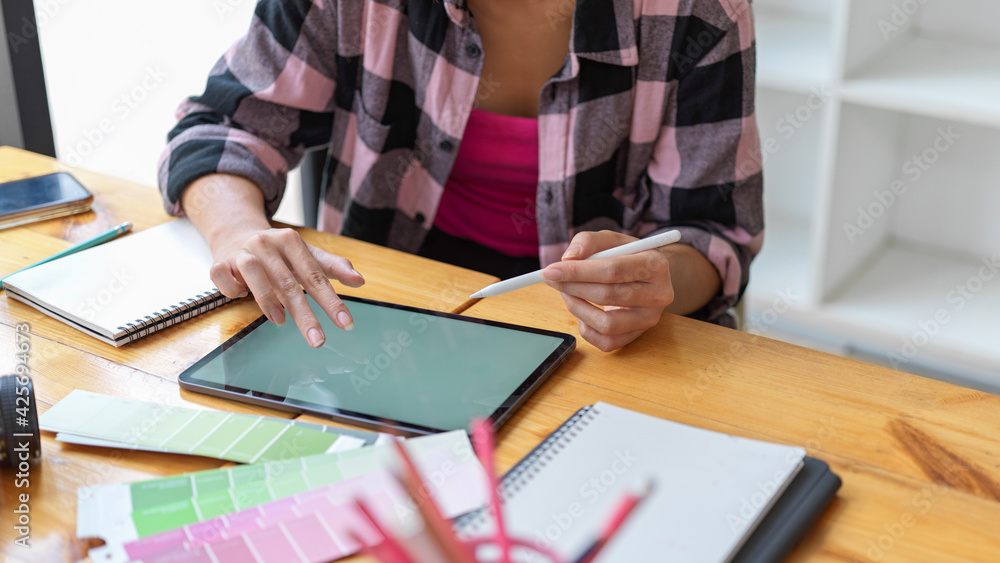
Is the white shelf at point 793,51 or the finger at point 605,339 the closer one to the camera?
the finger at point 605,339

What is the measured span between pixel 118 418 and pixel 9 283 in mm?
294

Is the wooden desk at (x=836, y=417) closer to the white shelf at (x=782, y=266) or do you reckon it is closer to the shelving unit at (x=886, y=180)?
the shelving unit at (x=886, y=180)

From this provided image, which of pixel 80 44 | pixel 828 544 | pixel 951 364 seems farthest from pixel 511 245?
pixel 80 44

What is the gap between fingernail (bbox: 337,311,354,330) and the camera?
779 mm

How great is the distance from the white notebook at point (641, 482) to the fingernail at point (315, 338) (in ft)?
0.77

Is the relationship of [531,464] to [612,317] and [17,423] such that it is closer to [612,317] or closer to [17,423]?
[612,317]

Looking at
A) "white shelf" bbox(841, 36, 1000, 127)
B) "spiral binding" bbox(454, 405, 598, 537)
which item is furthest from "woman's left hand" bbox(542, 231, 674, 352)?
"white shelf" bbox(841, 36, 1000, 127)

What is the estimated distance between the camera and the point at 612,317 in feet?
2.51

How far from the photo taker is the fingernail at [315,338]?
754 mm

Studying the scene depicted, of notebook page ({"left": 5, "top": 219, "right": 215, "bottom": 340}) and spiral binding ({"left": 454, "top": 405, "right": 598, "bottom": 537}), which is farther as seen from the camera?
notebook page ({"left": 5, "top": 219, "right": 215, "bottom": 340})

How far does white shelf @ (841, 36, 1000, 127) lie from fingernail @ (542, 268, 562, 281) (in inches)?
44.9

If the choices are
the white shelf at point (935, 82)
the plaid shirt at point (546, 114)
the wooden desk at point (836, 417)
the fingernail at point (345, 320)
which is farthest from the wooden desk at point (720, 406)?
the white shelf at point (935, 82)

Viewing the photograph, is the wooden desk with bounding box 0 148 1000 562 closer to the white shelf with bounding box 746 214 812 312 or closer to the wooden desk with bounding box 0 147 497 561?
the wooden desk with bounding box 0 147 497 561

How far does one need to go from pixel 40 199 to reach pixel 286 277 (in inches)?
17.9
